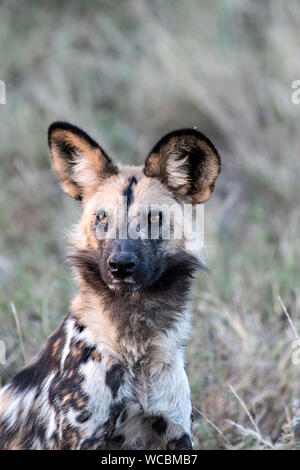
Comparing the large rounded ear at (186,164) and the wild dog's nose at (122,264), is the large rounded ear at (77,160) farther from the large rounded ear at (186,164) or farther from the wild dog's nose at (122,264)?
the wild dog's nose at (122,264)

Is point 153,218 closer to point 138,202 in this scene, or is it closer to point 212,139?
point 138,202

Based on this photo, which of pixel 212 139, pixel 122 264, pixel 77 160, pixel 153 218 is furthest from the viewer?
pixel 212 139

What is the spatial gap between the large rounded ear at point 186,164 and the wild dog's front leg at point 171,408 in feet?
2.56

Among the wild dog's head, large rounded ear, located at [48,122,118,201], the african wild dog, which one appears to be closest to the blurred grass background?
the african wild dog

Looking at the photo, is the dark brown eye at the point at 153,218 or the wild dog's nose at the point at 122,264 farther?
the dark brown eye at the point at 153,218

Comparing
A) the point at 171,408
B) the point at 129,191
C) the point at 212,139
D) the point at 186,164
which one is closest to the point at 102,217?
the point at 129,191

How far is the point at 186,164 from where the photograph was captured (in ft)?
9.42

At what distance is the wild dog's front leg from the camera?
2.57m

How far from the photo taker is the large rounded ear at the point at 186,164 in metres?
2.77

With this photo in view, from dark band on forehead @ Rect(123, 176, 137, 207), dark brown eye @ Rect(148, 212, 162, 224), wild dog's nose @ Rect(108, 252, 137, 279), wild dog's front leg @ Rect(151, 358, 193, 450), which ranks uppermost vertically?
dark band on forehead @ Rect(123, 176, 137, 207)

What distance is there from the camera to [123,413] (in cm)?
254

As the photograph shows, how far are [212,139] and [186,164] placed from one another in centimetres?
355

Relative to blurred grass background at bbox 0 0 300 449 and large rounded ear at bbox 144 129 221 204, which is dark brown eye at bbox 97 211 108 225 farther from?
blurred grass background at bbox 0 0 300 449

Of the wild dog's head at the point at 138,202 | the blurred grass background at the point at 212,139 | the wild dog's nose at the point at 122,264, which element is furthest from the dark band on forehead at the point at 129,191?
the blurred grass background at the point at 212,139
